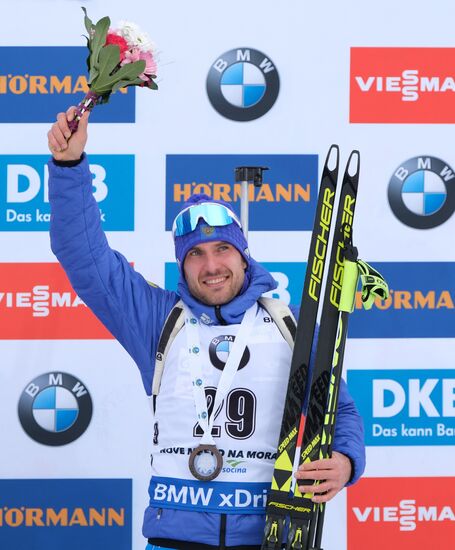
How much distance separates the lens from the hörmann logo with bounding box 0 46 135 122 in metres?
2.80

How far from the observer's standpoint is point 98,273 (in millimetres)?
1840

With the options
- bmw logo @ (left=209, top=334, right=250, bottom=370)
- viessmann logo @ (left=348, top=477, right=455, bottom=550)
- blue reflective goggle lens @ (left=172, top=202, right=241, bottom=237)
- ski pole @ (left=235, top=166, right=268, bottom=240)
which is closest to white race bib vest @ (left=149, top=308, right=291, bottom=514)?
bmw logo @ (left=209, top=334, right=250, bottom=370)

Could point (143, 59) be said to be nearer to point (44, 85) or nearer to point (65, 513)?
point (44, 85)

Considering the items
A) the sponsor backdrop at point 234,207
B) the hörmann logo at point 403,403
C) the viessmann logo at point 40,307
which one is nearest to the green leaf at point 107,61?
the sponsor backdrop at point 234,207

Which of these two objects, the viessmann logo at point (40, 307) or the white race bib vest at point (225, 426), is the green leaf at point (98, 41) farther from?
the viessmann logo at point (40, 307)

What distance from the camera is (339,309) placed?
6.50 feet

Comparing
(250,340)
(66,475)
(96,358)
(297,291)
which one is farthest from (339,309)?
(66,475)

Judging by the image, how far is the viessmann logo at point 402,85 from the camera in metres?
2.81

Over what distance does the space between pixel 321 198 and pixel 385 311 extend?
907 millimetres

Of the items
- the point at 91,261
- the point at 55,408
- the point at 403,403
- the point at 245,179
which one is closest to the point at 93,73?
the point at 91,261

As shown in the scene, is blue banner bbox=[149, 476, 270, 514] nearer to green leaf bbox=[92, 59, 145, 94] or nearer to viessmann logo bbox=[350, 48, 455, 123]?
green leaf bbox=[92, 59, 145, 94]

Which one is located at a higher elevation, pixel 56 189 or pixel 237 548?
pixel 56 189

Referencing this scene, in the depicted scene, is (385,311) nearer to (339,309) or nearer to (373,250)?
(373,250)

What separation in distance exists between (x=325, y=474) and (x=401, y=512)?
111 centimetres
